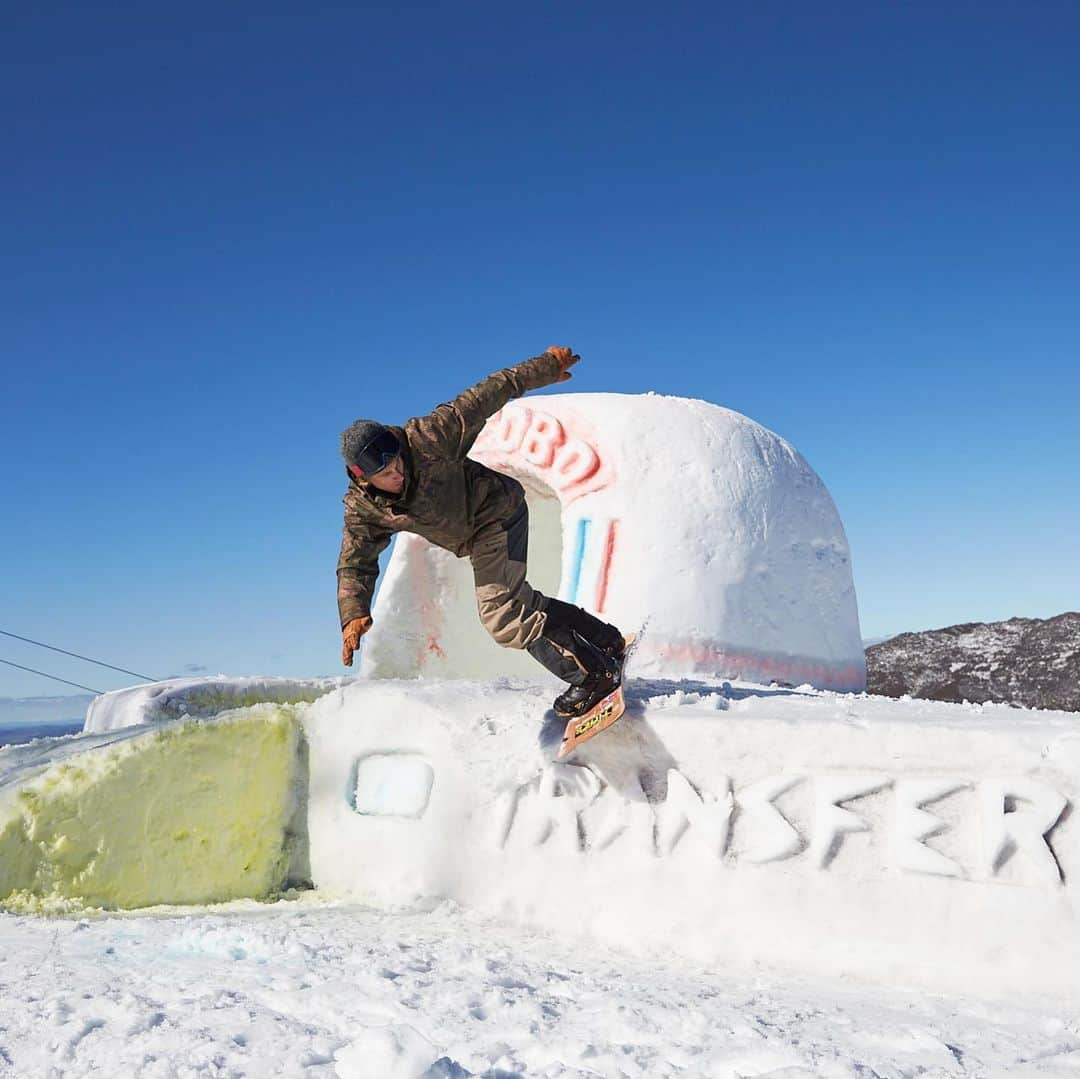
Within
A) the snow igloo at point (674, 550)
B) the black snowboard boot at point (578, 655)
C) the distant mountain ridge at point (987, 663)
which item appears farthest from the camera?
the distant mountain ridge at point (987, 663)

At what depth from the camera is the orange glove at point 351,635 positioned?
10.6 ft

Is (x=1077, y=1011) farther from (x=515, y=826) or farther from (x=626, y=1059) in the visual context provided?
(x=515, y=826)

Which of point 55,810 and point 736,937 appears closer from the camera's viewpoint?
point 736,937

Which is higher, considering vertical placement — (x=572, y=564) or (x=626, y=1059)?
(x=572, y=564)

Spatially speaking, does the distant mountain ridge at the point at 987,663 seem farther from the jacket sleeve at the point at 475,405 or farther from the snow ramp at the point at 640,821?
the jacket sleeve at the point at 475,405

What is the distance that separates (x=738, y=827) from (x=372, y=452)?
5.65 ft

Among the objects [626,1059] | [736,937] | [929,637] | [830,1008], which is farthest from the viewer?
[929,637]

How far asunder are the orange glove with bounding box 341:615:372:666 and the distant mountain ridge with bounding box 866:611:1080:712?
8.68m

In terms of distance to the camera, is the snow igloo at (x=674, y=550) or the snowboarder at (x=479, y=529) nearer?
the snowboarder at (x=479, y=529)

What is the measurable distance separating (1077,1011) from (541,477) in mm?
4298

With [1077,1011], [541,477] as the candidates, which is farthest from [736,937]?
[541,477]

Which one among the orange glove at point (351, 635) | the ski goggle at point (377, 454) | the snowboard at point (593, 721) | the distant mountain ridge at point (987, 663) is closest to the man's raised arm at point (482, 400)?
the ski goggle at point (377, 454)

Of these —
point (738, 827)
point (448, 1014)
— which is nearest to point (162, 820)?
→ point (448, 1014)

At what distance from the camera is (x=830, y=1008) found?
253 cm
